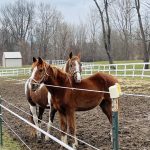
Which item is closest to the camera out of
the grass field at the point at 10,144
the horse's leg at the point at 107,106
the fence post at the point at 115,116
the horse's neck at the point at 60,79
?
the fence post at the point at 115,116

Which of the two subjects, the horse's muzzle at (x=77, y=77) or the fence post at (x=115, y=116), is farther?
the horse's muzzle at (x=77, y=77)

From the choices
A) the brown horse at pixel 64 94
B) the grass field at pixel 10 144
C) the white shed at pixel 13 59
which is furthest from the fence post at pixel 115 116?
the white shed at pixel 13 59

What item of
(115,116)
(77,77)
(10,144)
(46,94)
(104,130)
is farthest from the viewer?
(104,130)

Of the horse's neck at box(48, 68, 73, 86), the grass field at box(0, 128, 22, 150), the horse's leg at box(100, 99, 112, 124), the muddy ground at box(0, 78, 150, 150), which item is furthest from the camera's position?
the horse's leg at box(100, 99, 112, 124)

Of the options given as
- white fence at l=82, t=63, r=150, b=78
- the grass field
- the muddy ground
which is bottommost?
the grass field

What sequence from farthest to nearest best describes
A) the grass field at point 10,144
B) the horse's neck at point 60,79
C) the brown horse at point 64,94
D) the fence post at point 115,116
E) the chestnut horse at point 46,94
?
the grass field at point 10,144
the chestnut horse at point 46,94
the horse's neck at point 60,79
the brown horse at point 64,94
the fence post at point 115,116

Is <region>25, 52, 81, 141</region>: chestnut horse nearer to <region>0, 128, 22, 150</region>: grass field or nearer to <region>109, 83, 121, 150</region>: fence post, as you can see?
<region>0, 128, 22, 150</region>: grass field

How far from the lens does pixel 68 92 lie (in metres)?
6.99

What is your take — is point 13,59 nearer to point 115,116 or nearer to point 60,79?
point 60,79

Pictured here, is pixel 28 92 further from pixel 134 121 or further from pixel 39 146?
pixel 134 121

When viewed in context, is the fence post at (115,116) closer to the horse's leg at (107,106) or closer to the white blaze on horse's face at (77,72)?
the white blaze on horse's face at (77,72)

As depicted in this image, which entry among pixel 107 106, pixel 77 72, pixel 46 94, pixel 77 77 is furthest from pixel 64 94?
pixel 107 106

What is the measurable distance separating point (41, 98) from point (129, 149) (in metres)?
2.45

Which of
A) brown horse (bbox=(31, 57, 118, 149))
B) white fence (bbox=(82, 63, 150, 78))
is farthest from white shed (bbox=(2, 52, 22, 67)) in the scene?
brown horse (bbox=(31, 57, 118, 149))
